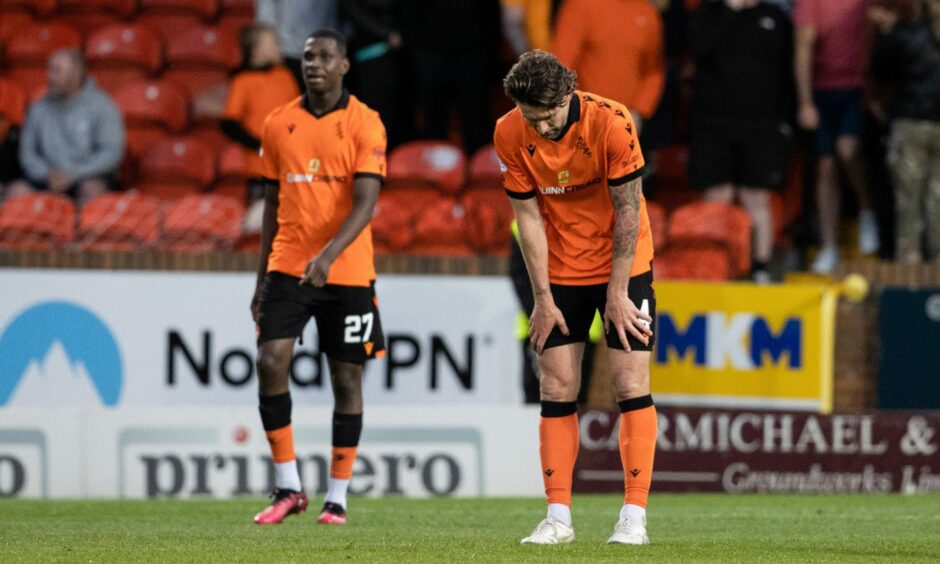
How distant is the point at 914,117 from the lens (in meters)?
11.7

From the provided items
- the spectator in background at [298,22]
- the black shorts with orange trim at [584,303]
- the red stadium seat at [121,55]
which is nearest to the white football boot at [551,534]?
the black shorts with orange trim at [584,303]

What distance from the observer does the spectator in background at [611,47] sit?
11.8m

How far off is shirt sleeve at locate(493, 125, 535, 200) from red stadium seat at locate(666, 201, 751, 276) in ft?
18.7

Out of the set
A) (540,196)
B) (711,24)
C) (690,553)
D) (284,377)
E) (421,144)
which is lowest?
(690,553)

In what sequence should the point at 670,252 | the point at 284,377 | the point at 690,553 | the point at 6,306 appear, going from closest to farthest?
the point at 690,553 → the point at 284,377 → the point at 6,306 → the point at 670,252

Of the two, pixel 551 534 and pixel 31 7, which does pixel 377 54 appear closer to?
pixel 31 7

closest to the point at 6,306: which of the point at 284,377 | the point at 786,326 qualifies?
the point at 284,377

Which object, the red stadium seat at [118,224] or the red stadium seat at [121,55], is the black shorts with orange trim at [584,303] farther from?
the red stadium seat at [121,55]

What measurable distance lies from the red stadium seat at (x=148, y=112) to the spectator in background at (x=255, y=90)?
110 centimetres

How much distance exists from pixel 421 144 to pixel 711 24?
2195 mm

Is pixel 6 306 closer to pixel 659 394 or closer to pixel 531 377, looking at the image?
pixel 531 377

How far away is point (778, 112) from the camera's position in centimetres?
1192

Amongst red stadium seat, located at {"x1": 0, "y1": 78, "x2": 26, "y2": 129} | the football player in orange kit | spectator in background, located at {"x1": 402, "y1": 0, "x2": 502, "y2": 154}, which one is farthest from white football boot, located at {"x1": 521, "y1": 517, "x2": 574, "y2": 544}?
red stadium seat, located at {"x1": 0, "y1": 78, "x2": 26, "y2": 129}

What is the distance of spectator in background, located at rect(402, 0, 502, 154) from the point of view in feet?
39.5
